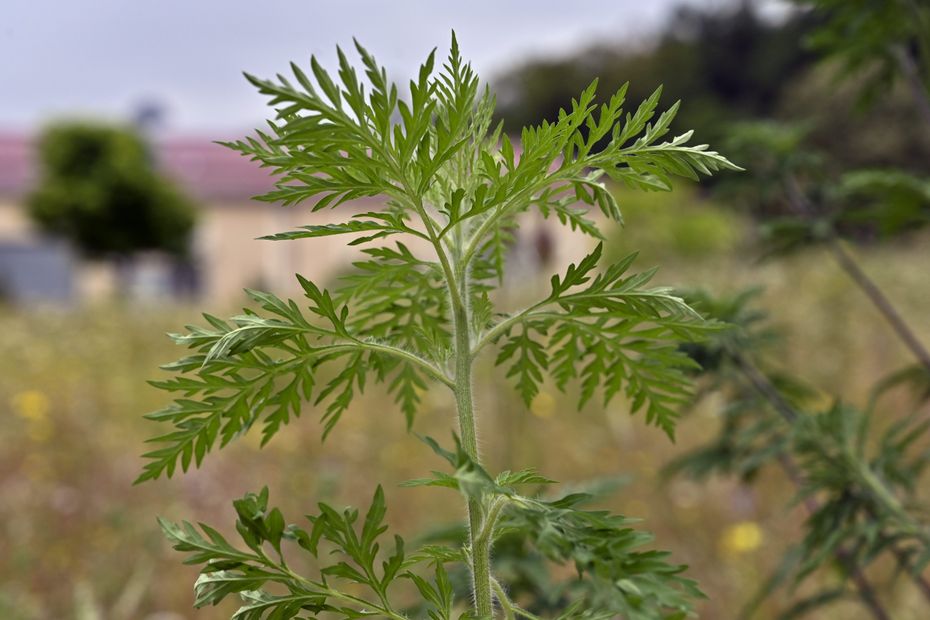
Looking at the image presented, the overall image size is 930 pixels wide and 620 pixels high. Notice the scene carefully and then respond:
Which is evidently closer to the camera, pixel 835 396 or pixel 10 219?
pixel 835 396

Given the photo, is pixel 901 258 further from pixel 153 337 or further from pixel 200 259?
pixel 200 259

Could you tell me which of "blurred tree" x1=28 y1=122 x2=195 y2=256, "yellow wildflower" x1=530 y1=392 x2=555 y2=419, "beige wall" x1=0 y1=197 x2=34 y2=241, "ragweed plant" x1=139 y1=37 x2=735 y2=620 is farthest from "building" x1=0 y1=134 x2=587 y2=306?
"ragweed plant" x1=139 y1=37 x2=735 y2=620

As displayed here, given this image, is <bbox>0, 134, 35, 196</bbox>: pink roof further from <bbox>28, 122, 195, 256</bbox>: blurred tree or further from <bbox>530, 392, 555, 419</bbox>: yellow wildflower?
<bbox>530, 392, 555, 419</bbox>: yellow wildflower

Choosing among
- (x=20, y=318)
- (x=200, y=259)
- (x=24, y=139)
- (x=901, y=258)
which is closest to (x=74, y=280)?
(x=200, y=259)

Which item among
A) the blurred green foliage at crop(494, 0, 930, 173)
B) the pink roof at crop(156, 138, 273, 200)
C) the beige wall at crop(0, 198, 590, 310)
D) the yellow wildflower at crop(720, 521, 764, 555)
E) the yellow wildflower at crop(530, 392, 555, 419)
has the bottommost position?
the yellow wildflower at crop(720, 521, 764, 555)

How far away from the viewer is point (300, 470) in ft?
14.2

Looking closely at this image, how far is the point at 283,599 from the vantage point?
0.61 metres

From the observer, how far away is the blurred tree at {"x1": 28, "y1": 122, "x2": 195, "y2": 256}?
19719 mm

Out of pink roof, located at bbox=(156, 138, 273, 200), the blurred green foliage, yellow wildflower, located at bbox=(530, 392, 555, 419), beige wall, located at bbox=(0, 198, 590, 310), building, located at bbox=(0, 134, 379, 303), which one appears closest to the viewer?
yellow wildflower, located at bbox=(530, 392, 555, 419)

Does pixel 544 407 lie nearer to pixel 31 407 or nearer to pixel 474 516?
Result: pixel 31 407

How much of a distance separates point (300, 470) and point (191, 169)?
24.5 meters

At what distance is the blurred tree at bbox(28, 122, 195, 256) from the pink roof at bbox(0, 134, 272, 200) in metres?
1.70

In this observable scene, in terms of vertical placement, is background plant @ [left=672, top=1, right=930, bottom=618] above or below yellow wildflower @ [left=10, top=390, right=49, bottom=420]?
above

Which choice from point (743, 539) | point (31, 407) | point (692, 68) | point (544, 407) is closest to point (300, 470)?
point (544, 407)
